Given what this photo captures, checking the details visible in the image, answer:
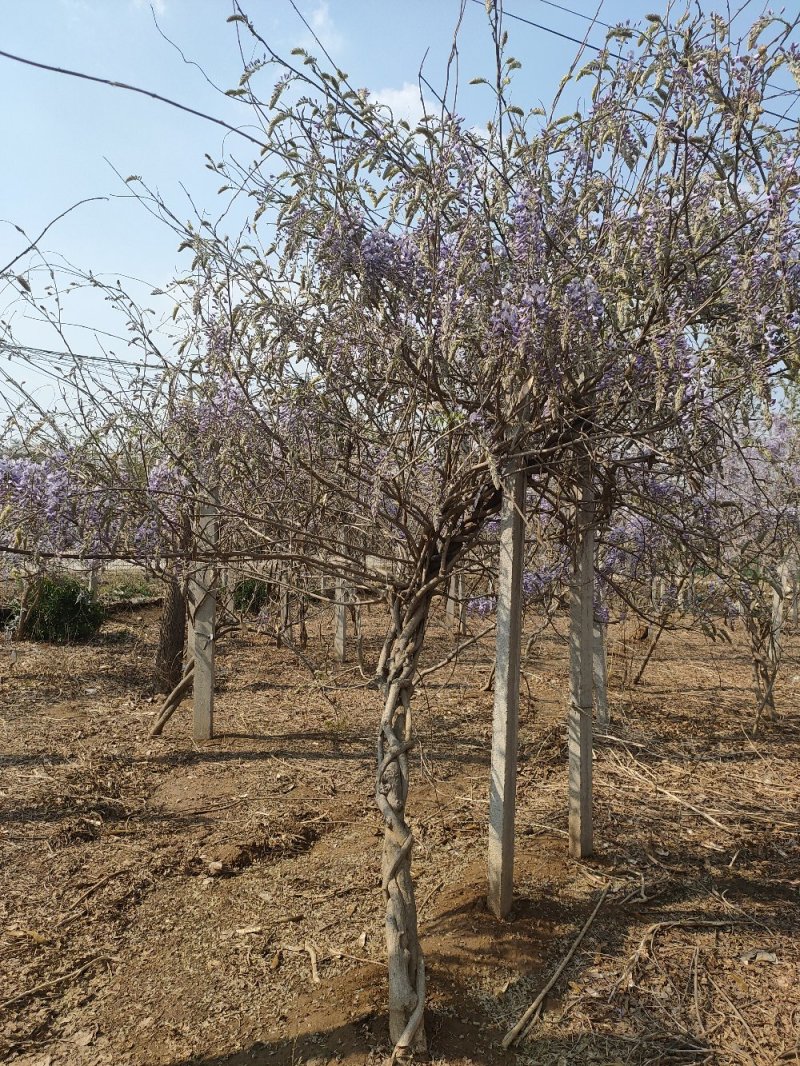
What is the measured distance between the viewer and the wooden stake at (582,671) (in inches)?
149

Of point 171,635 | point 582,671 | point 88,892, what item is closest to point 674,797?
point 582,671

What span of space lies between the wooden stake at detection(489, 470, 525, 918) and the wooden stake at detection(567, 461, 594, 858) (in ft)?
1.87

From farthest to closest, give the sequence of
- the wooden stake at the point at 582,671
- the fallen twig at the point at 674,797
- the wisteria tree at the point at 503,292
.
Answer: the fallen twig at the point at 674,797
the wooden stake at the point at 582,671
the wisteria tree at the point at 503,292

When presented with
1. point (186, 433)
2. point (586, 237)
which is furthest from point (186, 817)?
point (586, 237)

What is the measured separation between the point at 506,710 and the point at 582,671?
2.20 ft

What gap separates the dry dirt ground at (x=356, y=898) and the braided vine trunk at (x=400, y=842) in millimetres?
148

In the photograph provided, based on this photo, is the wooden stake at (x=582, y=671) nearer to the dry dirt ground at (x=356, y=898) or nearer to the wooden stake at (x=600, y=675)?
the dry dirt ground at (x=356, y=898)

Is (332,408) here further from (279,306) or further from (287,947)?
(287,947)

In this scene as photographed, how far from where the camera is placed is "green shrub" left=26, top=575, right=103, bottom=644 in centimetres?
1027

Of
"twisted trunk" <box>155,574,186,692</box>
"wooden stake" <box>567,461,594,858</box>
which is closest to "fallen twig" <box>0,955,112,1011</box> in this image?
"wooden stake" <box>567,461,594,858</box>

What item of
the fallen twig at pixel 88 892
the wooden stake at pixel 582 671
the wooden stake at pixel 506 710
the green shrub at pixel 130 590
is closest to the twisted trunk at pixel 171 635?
the fallen twig at pixel 88 892

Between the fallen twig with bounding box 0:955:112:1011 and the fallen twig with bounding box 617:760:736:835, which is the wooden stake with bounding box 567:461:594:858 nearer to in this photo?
the fallen twig with bounding box 617:760:736:835

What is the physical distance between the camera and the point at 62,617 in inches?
409

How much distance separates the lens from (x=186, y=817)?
192 inches
